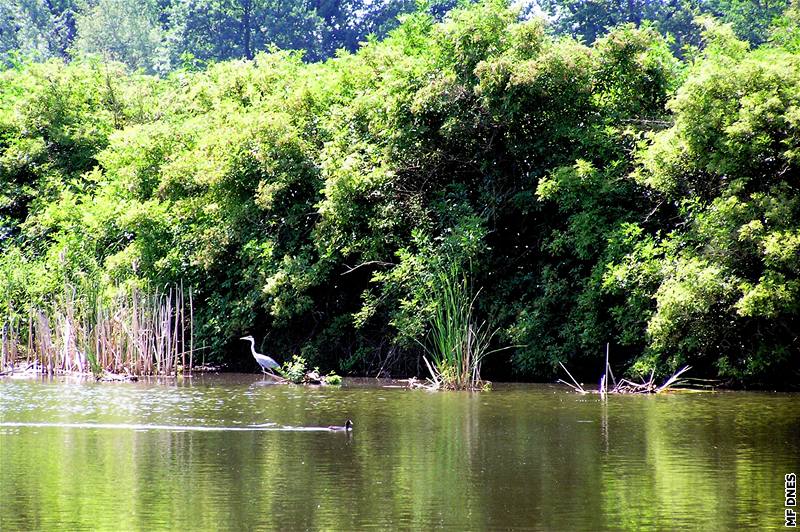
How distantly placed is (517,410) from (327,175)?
7.74 m

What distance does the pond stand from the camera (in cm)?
909

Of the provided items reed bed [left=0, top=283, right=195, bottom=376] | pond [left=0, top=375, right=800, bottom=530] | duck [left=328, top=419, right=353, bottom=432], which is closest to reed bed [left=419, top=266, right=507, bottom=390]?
pond [left=0, top=375, right=800, bottom=530]

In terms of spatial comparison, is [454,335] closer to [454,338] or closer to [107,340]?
[454,338]

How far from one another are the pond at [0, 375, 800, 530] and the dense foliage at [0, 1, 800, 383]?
7.77ft

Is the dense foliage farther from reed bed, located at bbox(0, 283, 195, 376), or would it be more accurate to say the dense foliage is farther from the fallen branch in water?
reed bed, located at bbox(0, 283, 195, 376)

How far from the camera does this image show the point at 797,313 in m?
18.0

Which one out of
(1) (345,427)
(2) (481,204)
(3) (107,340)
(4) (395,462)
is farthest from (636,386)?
(3) (107,340)

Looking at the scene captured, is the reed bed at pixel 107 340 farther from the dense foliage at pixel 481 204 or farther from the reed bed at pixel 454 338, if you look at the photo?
the reed bed at pixel 454 338

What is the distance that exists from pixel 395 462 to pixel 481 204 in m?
11.1

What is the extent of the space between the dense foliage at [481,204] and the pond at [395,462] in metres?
2.37

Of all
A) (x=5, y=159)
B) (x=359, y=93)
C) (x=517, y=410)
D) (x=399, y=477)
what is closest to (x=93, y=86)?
(x=5, y=159)

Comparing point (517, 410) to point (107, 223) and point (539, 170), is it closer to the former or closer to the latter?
point (539, 170)

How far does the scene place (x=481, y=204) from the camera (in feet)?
72.5

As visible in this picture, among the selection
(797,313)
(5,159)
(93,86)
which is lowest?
(797,313)
